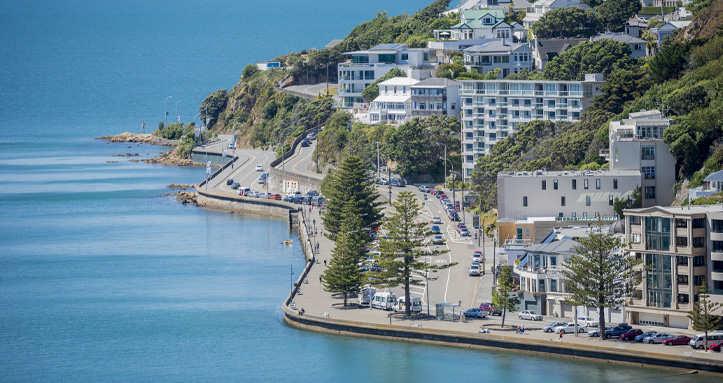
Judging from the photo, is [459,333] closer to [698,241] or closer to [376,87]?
[698,241]

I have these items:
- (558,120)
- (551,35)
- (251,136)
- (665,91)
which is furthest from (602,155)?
(251,136)

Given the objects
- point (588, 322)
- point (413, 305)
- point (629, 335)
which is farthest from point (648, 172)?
point (629, 335)

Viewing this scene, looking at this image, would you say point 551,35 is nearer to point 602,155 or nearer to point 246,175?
point 246,175

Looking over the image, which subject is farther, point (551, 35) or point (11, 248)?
point (551, 35)

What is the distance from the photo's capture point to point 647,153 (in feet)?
297

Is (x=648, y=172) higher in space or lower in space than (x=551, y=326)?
higher

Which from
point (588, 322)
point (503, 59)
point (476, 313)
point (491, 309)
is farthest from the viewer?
point (503, 59)

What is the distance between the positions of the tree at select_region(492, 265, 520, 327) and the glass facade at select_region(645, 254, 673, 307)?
7061mm

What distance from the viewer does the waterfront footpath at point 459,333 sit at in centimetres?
6362

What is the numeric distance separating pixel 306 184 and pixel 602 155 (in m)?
35.1

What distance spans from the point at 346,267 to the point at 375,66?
7176 cm

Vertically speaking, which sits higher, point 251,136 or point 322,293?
point 251,136

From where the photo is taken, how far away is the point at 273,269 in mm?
94750

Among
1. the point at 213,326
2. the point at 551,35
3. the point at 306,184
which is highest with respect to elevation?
the point at 551,35
